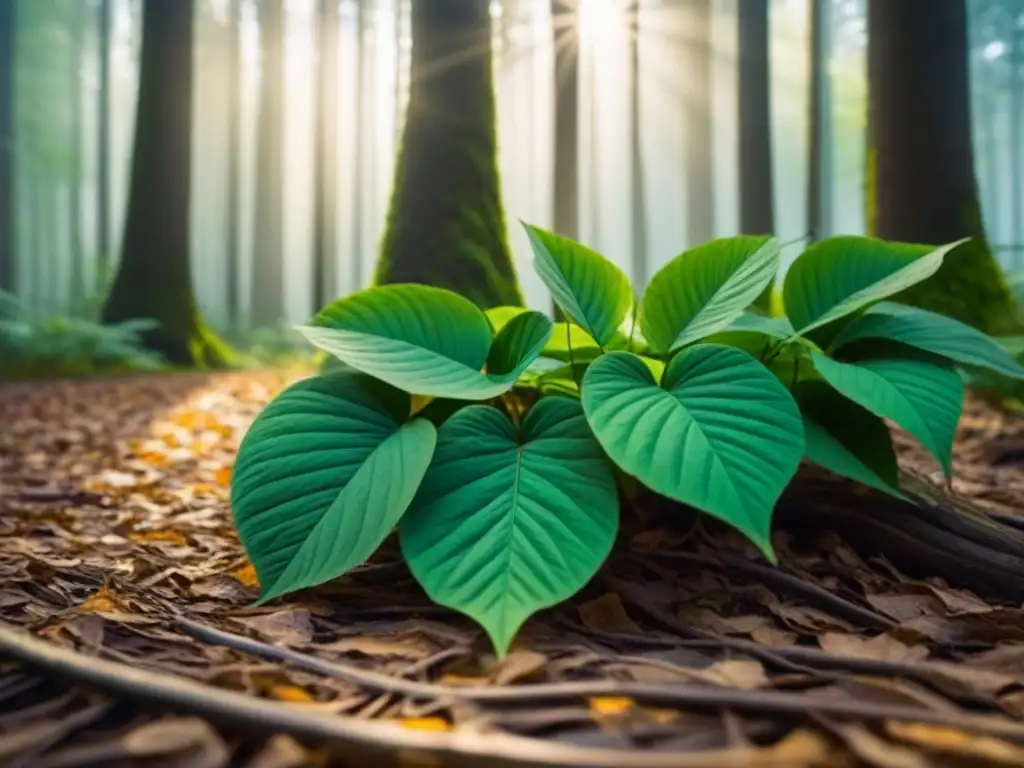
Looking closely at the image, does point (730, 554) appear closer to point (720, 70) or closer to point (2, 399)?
point (2, 399)

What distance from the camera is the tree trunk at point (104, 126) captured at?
16219mm

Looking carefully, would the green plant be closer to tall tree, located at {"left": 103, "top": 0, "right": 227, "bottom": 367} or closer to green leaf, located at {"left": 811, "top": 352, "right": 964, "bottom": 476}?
green leaf, located at {"left": 811, "top": 352, "right": 964, "bottom": 476}

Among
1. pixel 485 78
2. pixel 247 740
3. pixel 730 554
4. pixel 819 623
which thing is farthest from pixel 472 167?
pixel 247 740

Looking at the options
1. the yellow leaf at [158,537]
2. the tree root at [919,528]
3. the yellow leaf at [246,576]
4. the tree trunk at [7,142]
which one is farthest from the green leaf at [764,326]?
the tree trunk at [7,142]

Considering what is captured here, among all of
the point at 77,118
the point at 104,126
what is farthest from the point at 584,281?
the point at 77,118

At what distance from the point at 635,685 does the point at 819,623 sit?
17.0 inches

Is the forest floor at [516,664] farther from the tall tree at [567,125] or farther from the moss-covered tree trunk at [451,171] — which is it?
the tall tree at [567,125]

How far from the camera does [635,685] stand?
82 centimetres

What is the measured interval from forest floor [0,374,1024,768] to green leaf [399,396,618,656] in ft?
0.29

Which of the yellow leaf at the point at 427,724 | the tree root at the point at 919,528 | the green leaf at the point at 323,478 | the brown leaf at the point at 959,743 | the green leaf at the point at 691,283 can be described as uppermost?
the green leaf at the point at 691,283

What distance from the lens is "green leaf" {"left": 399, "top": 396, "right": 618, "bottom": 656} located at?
0.94 m

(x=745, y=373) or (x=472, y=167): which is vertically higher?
(x=472, y=167)

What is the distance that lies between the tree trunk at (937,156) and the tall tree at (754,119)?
121 inches

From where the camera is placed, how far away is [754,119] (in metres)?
6.43
